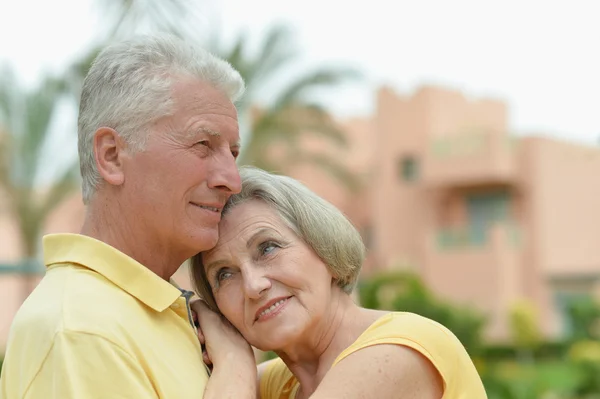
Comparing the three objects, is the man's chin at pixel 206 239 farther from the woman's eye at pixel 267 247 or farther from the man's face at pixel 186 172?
the woman's eye at pixel 267 247

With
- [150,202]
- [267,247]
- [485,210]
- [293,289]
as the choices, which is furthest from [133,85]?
[485,210]

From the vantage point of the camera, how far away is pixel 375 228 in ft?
95.2

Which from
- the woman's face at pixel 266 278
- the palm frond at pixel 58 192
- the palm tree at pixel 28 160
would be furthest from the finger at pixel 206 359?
the palm frond at pixel 58 192

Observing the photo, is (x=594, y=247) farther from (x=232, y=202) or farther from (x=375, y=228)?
(x=232, y=202)

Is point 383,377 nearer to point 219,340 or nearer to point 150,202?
point 219,340

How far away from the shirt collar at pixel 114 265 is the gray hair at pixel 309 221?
15.0 inches

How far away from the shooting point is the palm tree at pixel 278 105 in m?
13.2

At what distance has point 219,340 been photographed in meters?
2.60

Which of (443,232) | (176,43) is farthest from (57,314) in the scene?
(443,232)

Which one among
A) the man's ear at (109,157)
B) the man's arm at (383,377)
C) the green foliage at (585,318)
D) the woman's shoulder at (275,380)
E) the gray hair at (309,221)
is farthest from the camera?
the green foliage at (585,318)

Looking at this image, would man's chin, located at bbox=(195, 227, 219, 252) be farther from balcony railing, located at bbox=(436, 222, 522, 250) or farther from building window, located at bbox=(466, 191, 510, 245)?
building window, located at bbox=(466, 191, 510, 245)

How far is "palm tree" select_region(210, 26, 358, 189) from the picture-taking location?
43.4 feet

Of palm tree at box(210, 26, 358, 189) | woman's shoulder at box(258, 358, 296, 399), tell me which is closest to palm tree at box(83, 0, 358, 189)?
palm tree at box(210, 26, 358, 189)

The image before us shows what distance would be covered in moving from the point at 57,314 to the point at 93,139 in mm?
567
